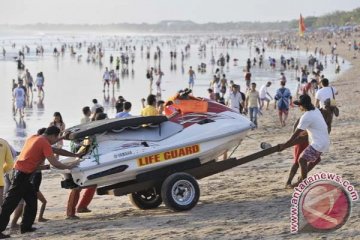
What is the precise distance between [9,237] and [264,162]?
6.20 metres

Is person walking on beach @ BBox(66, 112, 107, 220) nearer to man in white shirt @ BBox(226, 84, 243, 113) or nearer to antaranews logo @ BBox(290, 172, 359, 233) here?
antaranews logo @ BBox(290, 172, 359, 233)

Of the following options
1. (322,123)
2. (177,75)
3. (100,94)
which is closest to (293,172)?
(322,123)

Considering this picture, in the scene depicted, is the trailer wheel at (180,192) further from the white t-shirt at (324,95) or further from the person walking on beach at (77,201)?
the white t-shirt at (324,95)

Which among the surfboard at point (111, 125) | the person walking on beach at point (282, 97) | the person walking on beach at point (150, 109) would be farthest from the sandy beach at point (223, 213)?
the person walking on beach at point (282, 97)

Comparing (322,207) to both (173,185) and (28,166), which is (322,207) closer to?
(173,185)

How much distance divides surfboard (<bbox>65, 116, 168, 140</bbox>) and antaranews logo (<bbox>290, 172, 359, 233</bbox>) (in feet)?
9.30

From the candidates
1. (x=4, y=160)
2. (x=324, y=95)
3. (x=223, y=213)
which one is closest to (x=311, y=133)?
(x=223, y=213)

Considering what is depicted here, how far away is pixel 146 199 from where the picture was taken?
420 inches

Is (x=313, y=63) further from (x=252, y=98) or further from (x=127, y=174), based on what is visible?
(x=127, y=174)

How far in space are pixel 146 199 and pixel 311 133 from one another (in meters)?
2.75

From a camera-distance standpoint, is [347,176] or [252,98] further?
[252,98]

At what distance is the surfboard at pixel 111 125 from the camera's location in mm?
9531

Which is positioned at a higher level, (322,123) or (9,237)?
(322,123)

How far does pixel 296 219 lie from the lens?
794 centimetres
